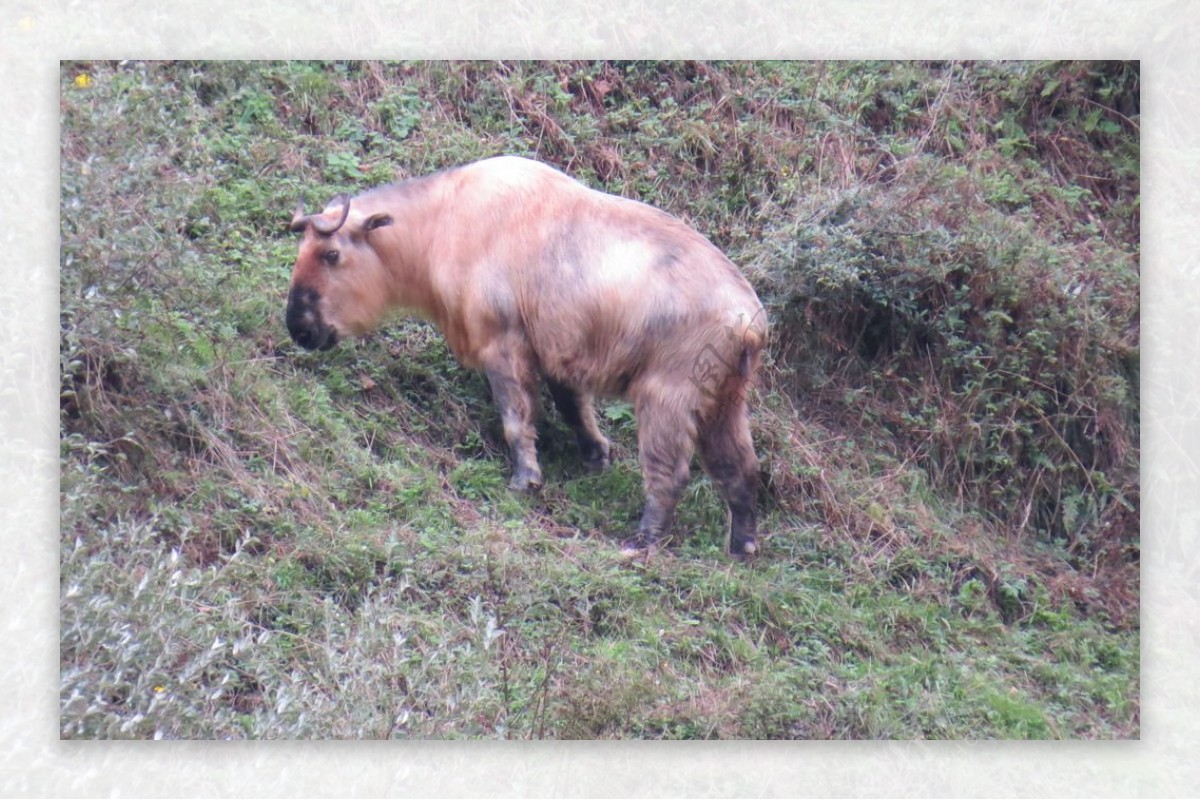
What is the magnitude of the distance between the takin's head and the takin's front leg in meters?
0.42

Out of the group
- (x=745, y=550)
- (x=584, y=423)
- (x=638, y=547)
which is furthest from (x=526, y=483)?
(x=745, y=550)

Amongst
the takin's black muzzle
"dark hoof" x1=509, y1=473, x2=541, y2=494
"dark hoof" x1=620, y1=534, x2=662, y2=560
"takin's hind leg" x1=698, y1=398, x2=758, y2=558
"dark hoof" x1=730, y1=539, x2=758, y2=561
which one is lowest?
"dark hoof" x1=620, y1=534, x2=662, y2=560

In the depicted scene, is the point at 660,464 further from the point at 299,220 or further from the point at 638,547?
the point at 299,220

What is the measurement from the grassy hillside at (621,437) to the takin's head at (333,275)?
117 mm

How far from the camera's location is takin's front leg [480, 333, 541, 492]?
4.50 metres

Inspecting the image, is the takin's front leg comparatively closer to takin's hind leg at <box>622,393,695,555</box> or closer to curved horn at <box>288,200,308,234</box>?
takin's hind leg at <box>622,393,695,555</box>

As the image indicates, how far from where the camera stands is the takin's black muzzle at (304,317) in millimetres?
4523

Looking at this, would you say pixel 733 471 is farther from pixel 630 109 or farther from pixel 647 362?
pixel 630 109

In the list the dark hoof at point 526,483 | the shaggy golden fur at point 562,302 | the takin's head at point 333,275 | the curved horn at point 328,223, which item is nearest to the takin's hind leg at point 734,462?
the shaggy golden fur at point 562,302

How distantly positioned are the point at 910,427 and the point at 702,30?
130 centimetres

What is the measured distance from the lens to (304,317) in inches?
178

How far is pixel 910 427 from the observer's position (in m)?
4.44

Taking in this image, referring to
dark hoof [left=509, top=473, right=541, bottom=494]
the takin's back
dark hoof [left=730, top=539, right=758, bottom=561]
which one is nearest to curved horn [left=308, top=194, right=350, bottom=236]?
the takin's back

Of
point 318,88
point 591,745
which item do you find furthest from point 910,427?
point 318,88
